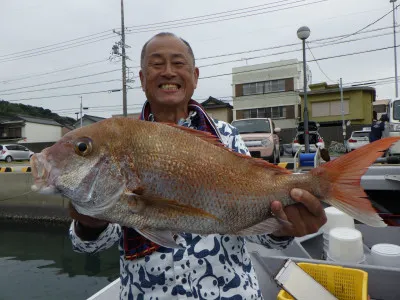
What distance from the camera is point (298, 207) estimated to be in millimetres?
1482

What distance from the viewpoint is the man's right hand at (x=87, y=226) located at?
1.50m

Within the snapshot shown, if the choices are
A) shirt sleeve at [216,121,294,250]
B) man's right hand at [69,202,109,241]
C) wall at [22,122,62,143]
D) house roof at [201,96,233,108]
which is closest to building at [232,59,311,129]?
house roof at [201,96,233,108]

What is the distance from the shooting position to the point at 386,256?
327 cm

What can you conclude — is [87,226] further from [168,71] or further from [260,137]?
[260,137]

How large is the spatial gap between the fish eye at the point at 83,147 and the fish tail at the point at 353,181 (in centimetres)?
100

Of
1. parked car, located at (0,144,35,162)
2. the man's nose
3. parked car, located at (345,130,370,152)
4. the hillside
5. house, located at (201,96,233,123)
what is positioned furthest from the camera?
the hillside

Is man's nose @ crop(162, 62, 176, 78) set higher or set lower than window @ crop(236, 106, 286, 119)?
lower

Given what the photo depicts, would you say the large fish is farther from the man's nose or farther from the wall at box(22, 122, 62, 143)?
the wall at box(22, 122, 62, 143)

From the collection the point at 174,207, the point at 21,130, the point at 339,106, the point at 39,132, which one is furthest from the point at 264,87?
the point at 174,207

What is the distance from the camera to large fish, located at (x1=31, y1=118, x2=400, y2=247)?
1.31 metres

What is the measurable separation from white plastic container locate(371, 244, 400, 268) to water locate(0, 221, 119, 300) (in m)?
5.66

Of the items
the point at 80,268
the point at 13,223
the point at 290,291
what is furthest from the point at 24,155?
the point at 290,291

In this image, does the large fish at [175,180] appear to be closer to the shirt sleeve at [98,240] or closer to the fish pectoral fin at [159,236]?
the fish pectoral fin at [159,236]

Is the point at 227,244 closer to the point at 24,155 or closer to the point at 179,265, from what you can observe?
the point at 179,265
